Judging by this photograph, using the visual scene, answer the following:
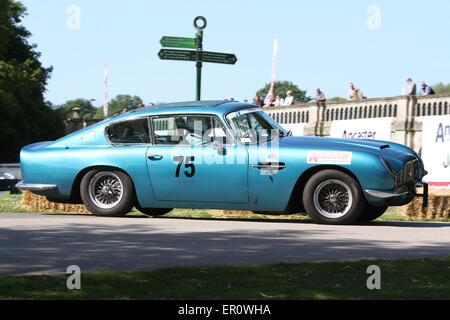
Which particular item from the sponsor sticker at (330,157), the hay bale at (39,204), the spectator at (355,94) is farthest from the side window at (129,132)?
the spectator at (355,94)

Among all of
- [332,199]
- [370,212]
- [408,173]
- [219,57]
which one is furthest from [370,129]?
[332,199]

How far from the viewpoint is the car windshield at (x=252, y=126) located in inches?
401

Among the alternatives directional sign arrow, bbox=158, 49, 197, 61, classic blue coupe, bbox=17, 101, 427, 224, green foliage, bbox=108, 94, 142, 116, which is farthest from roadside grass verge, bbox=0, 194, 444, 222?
green foliage, bbox=108, 94, 142, 116

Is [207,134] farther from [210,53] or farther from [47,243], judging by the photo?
[210,53]

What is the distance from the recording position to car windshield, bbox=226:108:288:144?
33.4 ft

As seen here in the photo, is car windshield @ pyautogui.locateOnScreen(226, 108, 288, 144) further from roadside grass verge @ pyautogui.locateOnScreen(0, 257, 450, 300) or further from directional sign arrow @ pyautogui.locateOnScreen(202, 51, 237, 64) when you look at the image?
directional sign arrow @ pyautogui.locateOnScreen(202, 51, 237, 64)

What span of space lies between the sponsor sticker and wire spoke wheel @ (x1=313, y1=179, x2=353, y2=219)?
10.0 inches

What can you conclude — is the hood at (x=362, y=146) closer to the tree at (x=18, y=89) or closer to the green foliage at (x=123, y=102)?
the tree at (x=18, y=89)

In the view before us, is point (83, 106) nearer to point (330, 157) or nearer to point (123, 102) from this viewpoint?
point (123, 102)

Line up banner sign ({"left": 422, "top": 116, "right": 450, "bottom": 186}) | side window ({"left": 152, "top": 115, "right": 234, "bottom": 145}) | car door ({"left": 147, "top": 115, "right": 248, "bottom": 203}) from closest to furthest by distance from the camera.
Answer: car door ({"left": 147, "top": 115, "right": 248, "bottom": 203}), side window ({"left": 152, "top": 115, "right": 234, "bottom": 145}), banner sign ({"left": 422, "top": 116, "right": 450, "bottom": 186})

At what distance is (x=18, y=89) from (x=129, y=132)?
39.8 metres

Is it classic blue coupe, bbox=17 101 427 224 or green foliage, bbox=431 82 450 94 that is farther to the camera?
green foliage, bbox=431 82 450 94

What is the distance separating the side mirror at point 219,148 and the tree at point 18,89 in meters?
39.2

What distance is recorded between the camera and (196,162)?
1020 centimetres
